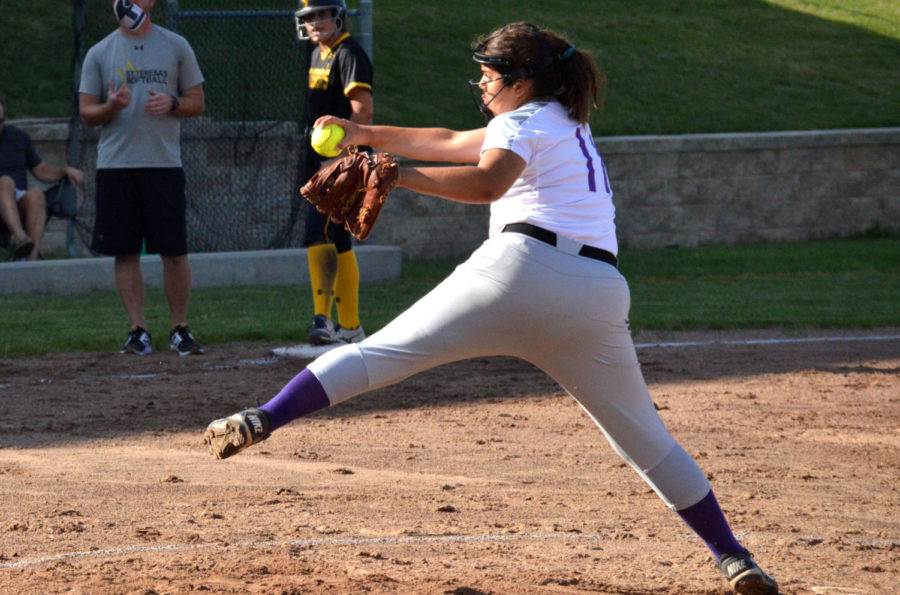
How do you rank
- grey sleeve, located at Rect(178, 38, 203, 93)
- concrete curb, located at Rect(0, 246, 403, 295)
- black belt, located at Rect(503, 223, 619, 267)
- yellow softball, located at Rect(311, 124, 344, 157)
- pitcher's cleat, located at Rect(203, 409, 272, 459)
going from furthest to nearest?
1. concrete curb, located at Rect(0, 246, 403, 295)
2. grey sleeve, located at Rect(178, 38, 203, 93)
3. yellow softball, located at Rect(311, 124, 344, 157)
4. black belt, located at Rect(503, 223, 619, 267)
5. pitcher's cleat, located at Rect(203, 409, 272, 459)

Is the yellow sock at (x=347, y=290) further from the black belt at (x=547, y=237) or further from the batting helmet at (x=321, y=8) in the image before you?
the black belt at (x=547, y=237)

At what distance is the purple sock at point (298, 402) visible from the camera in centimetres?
368

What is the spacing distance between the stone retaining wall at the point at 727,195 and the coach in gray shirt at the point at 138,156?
20.6ft

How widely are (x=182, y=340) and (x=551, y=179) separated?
5.26 metres

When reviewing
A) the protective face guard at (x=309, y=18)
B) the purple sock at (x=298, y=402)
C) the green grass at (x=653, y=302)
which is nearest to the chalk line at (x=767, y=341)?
the green grass at (x=653, y=302)

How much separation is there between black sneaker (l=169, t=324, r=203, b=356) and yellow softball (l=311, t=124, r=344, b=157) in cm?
486

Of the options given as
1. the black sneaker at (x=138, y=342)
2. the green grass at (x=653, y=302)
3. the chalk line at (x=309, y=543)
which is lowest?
the green grass at (x=653, y=302)

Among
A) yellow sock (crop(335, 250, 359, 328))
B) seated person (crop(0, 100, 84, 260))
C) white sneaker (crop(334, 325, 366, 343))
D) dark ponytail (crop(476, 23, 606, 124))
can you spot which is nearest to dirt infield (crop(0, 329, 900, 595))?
white sneaker (crop(334, 325, 366, 343))

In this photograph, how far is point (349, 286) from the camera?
27.6 ft

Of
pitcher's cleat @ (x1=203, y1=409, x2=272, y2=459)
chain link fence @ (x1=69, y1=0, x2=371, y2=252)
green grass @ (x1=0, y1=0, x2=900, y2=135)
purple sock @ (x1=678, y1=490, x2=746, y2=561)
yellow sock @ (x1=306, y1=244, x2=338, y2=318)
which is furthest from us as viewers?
green grass @ (x1=0, y1=0, x2=900, y2=135)

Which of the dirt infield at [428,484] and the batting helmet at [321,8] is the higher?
the batting helmet at [321,8]

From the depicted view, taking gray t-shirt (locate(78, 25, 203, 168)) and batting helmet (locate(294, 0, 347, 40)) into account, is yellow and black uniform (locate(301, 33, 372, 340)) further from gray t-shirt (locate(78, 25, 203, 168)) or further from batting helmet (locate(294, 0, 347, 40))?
gray t-shirt (locate(78, 25, 203, 168))

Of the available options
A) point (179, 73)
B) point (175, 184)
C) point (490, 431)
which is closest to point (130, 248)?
point (175, 184)

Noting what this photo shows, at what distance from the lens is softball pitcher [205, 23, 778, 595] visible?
3650 mm
